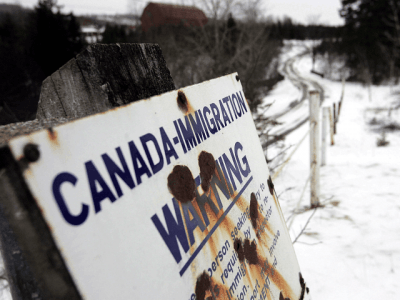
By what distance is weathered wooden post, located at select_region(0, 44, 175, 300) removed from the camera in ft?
1.28

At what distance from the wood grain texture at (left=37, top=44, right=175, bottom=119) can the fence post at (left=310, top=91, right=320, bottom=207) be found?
272 centimetres

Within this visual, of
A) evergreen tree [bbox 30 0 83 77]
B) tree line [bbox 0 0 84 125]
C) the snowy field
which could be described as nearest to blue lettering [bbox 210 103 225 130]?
the snowy field

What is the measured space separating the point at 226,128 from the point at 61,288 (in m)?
0.75

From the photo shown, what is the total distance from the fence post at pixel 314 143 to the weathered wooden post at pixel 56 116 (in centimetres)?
256

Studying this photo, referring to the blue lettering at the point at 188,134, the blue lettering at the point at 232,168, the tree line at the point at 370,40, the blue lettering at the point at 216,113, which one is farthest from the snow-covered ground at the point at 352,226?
the tree line at the point at 370,40

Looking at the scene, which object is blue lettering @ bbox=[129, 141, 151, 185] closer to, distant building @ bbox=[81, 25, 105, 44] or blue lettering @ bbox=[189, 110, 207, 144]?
blue lettering @ bbox=[189, 110, 207, 144]

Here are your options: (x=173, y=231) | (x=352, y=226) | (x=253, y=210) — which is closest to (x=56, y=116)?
(x=173, y=231)

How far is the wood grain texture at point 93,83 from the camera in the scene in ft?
2.36

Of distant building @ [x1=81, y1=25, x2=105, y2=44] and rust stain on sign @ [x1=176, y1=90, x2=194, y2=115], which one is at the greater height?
distant building @ [x1=81, y1=25, x2=105, y2=44]

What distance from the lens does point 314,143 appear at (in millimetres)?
3266

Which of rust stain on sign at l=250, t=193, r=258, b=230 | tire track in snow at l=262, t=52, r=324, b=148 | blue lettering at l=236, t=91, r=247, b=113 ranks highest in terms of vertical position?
blue lettering at l=236, t=91, r=247, b=113

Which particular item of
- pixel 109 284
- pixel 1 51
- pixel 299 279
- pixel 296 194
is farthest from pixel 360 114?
pixel 1 51

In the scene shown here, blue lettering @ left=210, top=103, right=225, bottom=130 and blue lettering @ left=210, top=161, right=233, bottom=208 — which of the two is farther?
blue lettering @ left=210, top=103, right=225, bottom=130

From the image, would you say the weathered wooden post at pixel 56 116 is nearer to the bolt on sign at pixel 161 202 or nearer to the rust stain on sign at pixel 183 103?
the bolt on sign at pixel 161 202
